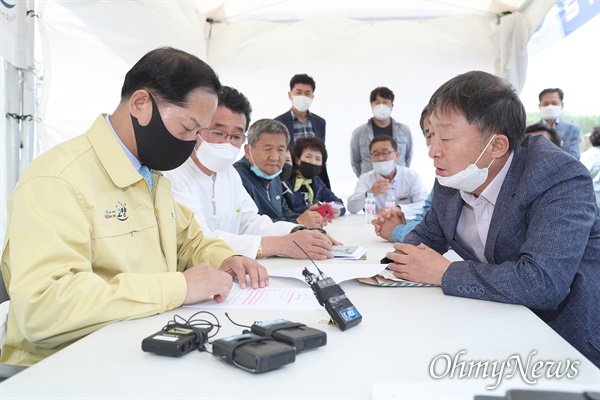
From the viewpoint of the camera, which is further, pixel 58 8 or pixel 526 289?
pixel 58 8

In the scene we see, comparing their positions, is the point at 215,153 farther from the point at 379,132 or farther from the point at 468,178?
the point at 379,132

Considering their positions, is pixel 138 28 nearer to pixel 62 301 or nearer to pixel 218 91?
pixel 218 91

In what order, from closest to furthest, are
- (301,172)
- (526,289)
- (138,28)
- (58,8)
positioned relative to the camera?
(526,289)
(58,8)
(138,28)
(301,172)

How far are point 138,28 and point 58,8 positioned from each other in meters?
0.96

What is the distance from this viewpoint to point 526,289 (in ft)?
4.30

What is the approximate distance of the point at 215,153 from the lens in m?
2.46

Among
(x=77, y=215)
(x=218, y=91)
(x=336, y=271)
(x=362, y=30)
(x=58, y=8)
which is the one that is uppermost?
(x=362, y=30)

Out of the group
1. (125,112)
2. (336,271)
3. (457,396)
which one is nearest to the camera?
(457,396)

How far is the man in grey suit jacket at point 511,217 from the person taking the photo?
53.0 inches

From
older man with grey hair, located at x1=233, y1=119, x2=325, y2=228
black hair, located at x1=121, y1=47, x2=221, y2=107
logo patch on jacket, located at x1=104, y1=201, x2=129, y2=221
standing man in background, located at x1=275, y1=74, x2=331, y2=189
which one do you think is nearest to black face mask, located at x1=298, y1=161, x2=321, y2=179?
standing man in background, located at x1=275, y1=74, x2=331, y2=189

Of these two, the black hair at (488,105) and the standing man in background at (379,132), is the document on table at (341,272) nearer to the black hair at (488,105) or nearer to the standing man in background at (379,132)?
the black hair at (488,105)

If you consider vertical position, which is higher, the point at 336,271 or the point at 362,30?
the point at 362,30

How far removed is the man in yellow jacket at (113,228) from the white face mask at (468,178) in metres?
0.71

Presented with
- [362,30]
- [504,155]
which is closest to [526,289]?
[504,155]
